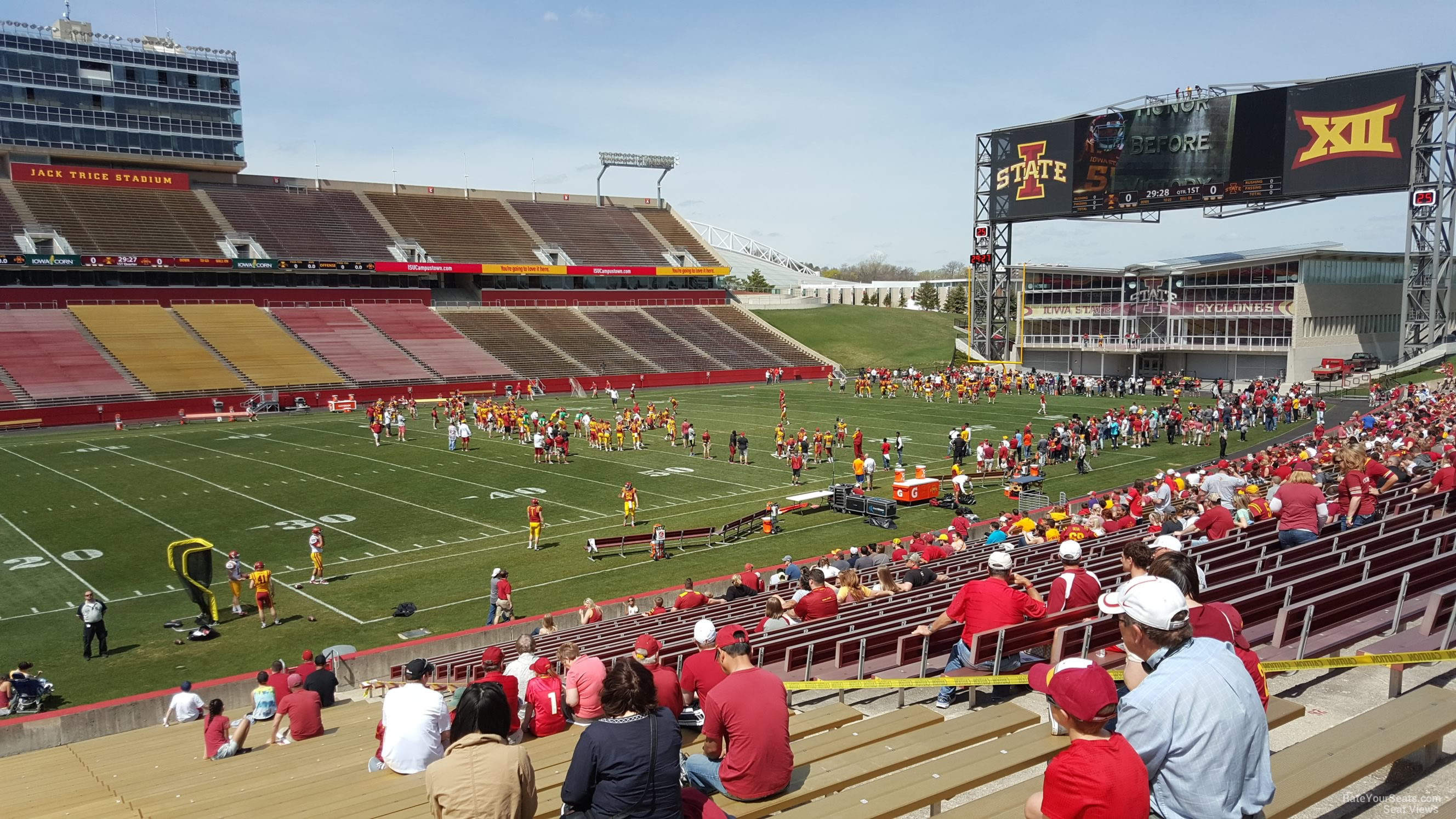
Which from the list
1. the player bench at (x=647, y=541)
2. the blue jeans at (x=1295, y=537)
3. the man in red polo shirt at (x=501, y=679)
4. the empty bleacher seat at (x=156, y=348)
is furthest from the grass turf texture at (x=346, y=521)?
the blue jeans at (x=1295, y=537)

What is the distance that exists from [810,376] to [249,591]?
169 feet

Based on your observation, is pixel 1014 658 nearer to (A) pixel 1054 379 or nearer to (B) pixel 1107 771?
(B) pixel 1107 771

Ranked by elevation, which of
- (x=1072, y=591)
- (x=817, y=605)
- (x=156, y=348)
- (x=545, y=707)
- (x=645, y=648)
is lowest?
(x=545, y=707)

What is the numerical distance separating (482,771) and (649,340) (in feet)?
217

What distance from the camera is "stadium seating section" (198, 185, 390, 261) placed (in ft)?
220

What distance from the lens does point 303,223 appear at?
2781 inches

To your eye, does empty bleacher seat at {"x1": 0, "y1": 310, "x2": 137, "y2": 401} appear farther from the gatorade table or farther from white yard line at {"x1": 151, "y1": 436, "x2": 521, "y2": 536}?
the gatorade table

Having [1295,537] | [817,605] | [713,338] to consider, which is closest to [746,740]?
[817,605]

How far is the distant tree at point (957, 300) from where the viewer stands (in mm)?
114312

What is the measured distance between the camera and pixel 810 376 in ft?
226

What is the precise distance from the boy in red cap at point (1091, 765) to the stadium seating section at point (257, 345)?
53152 millimetres

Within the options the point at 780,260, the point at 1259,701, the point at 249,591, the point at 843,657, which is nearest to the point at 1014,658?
the point at 843,657

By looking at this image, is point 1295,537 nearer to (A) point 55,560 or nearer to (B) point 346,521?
(B) point 346,521

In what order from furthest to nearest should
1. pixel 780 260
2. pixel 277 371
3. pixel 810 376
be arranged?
pixel 780 260, pixel 810 376, pixel 277 371
